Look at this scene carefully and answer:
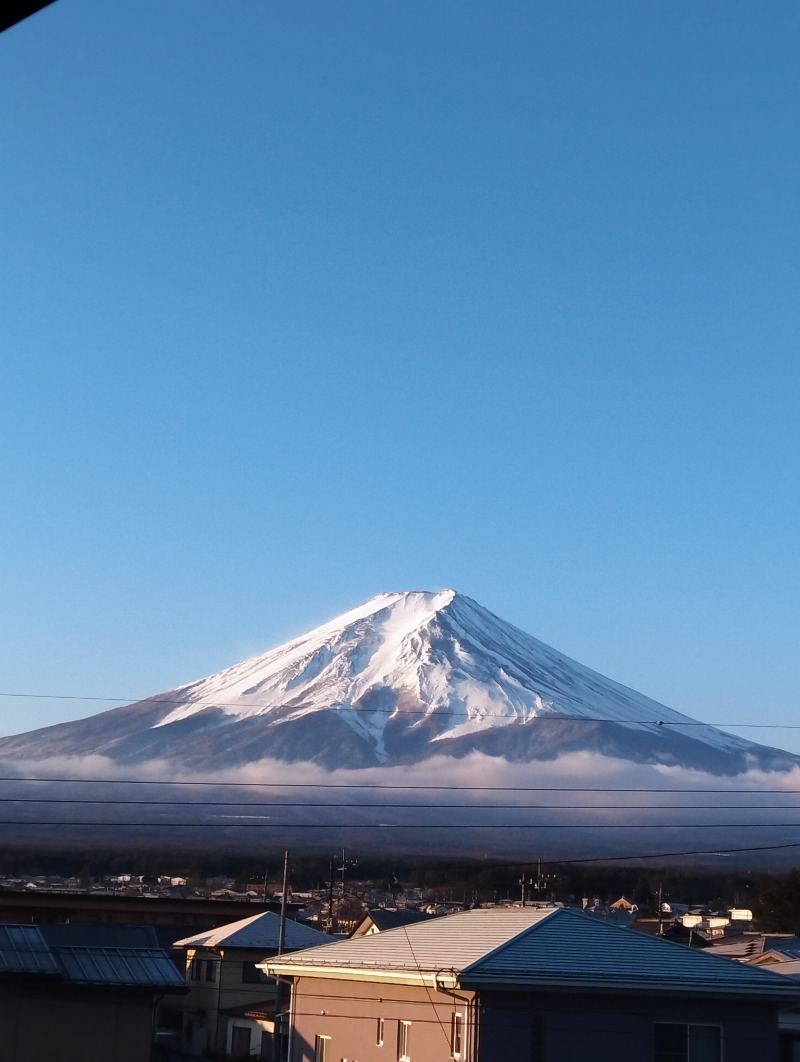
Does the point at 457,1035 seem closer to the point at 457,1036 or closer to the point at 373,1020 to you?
the point at 457,1036

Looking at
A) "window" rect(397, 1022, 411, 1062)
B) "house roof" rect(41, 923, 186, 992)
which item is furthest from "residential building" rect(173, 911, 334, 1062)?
"window" rect(397, 1022, 411, 1062)

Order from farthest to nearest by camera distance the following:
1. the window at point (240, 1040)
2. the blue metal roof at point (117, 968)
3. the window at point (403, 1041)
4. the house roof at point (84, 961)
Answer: the window at point (240, 1040)
the blue metal roof at point (117, 968)
the house roof at point (84, 961)
the window at point (403, 1041)

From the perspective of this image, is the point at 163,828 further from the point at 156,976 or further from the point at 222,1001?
the point at 156,976

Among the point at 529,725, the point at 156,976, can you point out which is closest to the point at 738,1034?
the point at 156,976

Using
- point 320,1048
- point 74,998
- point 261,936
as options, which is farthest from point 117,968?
point 261,936

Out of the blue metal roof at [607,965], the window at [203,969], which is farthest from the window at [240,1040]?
the blue metal roof at [607,965]

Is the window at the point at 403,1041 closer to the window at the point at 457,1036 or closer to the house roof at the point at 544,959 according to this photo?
the house roof at the point at 544,959

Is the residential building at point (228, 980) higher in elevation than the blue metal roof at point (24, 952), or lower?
lower
